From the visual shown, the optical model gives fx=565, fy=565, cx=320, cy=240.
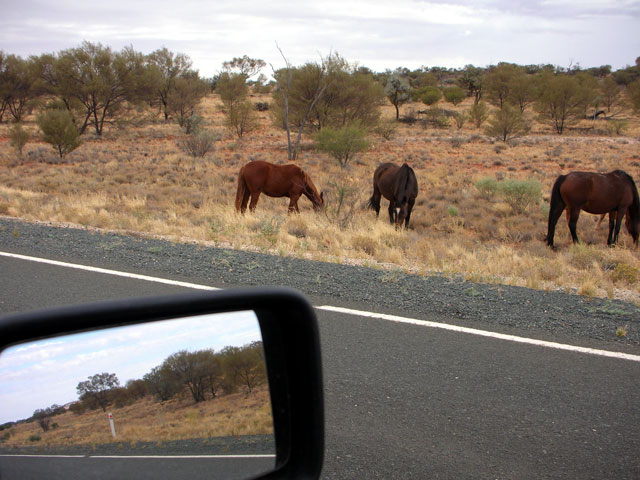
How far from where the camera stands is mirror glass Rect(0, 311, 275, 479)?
4.65 feet

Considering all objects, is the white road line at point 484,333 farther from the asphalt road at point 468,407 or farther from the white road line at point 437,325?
the asphalt road at point 468,407

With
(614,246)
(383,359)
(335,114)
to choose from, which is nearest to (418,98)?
(335,114)

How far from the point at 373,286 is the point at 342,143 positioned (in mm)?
20662

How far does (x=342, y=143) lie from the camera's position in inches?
1056

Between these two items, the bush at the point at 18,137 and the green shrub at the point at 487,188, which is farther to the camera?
the bush at the point at 18,137

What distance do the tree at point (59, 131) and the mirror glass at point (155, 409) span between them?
29.8 m

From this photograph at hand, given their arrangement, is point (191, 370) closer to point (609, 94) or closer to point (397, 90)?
point (397, 90)

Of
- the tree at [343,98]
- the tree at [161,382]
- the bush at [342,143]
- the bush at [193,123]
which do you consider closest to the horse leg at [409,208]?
the bush at [342,143]

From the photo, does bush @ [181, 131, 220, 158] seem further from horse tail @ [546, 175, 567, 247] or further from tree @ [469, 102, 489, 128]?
tree @ [469, 102, 489, 128]

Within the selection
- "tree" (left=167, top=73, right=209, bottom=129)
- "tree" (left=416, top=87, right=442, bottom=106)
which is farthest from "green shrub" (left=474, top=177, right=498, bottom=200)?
"tree" (left=416, top=87, right=442, bottom=106)

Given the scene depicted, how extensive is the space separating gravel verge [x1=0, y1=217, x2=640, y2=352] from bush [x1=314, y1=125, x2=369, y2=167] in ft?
59.9

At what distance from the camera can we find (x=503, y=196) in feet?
60.3

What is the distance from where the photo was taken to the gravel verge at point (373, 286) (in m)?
5.56

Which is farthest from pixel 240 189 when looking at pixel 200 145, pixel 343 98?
pixel 343 98
